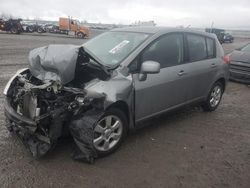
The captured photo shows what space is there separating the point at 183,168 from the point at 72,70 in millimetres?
1976

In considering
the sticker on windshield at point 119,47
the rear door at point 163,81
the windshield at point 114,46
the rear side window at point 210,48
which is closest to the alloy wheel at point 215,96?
the rear side window at point 210,48

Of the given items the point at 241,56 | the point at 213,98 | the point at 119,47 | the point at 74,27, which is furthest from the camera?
the point at 74,27

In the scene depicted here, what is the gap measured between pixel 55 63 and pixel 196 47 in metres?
2.97

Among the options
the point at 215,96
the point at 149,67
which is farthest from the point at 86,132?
the point at 215,96

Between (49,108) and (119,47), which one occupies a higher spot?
(119,47)

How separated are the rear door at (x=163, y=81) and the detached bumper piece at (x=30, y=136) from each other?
1.42m

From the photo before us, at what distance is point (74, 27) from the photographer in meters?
43.0

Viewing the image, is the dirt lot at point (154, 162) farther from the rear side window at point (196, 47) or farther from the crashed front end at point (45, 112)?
the rear side window at point (196, 47)

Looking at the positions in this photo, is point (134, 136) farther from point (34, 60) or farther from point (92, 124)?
point (34, 60)

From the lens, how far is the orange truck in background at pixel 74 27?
41.4m

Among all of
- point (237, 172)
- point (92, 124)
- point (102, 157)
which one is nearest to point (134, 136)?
point (102, 157)

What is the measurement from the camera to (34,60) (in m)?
4.61

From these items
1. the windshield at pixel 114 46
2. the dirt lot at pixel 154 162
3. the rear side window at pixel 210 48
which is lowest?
the dirt lot at pixel 154 162

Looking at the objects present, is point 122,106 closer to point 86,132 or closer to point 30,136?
point 86,132
